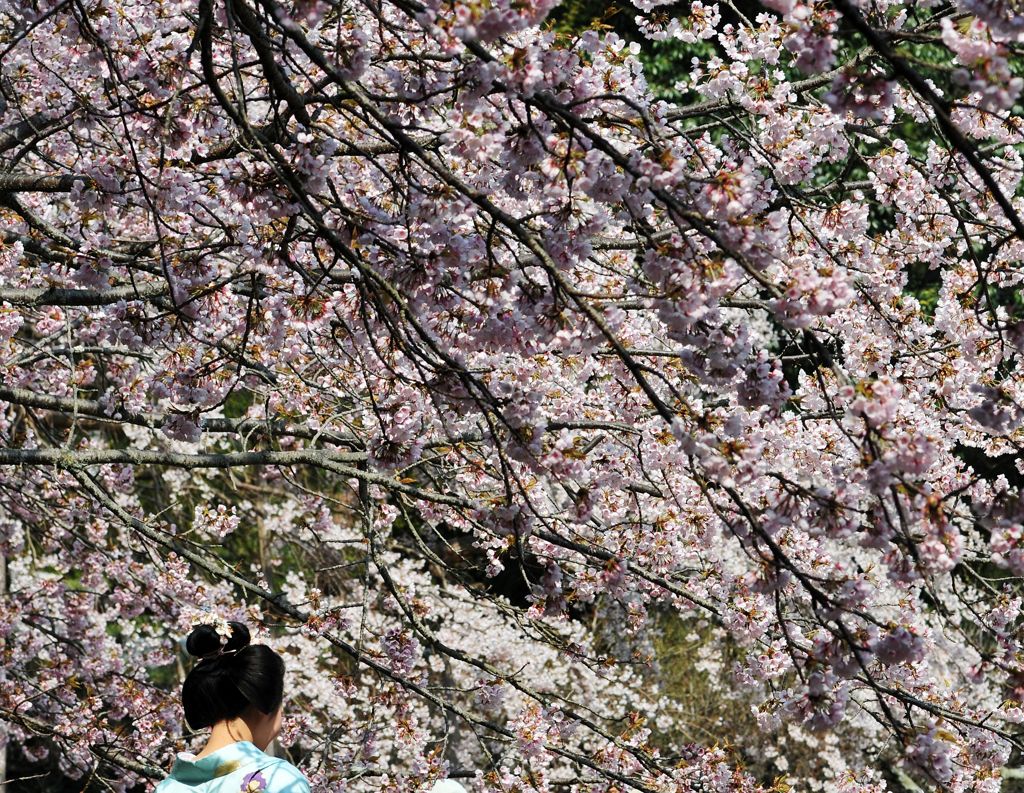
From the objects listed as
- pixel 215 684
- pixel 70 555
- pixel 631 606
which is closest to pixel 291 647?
pixel 70 555

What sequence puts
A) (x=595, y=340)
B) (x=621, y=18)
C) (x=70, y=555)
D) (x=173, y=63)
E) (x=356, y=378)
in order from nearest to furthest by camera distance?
(x=595, y=340), (x=173, y=63), (x=356, y=378), (x=70, y=555), (x=621, y=18)

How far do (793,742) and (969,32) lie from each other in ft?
21.9

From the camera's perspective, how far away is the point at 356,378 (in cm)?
419

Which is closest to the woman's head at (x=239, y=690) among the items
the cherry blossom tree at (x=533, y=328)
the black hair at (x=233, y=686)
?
the black hair at (x=233, y=686)

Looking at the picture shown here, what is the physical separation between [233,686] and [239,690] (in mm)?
20

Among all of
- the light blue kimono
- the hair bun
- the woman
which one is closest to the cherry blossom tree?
the hair bun

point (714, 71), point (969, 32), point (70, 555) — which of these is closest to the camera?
point (969, 32)

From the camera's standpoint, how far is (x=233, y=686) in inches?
99.2

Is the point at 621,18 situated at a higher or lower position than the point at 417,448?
higher

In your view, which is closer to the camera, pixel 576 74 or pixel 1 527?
pixel 576 74

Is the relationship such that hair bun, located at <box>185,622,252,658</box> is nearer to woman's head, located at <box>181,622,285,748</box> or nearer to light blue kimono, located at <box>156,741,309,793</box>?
woman's head, located at <box>181,622,285,748</box>

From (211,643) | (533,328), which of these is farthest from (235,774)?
(533,328)

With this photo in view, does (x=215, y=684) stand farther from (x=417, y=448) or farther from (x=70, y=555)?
(x=70, y=555)

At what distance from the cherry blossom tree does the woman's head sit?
415mm
